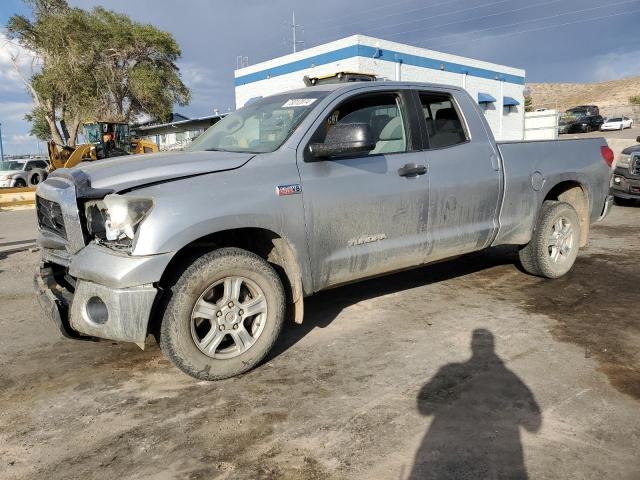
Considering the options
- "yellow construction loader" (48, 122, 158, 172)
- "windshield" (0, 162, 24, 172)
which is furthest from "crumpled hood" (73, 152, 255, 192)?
"windshield" (0, 162, 24, 172)

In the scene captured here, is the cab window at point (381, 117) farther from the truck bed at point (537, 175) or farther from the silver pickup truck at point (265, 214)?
the truck bed at point (537, 175)

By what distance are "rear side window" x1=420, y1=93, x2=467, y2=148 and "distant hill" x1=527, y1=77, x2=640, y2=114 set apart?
71637 millimetres

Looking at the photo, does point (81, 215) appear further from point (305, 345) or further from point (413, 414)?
point (413, 414)

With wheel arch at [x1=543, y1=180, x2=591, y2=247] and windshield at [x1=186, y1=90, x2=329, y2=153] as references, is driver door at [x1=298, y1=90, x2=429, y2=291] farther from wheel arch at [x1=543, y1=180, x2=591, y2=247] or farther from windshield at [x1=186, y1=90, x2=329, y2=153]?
wheel arch at [x1=543, y1=180, x2=591, y2=247]

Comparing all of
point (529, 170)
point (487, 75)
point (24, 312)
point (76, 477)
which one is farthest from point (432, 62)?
point (76, 477)

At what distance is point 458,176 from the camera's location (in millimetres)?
4383

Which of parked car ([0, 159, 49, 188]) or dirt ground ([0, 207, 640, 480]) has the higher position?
parked car ([0, 159, 49, 188])

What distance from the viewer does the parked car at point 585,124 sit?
40.7 m

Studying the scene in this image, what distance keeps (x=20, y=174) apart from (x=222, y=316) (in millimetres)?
24650

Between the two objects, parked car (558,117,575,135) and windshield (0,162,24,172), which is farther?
parked car (558,117,575,135)

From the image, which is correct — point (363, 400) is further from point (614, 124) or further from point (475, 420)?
point (614, 124)

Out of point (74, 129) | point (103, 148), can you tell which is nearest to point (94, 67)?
point (74, 129)

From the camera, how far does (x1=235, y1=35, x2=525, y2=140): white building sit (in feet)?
76.5

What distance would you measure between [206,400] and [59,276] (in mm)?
1413
